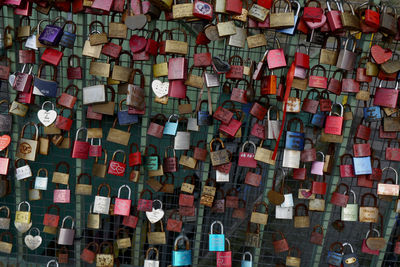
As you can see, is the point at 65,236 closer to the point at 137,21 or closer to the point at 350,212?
the point at 137,21

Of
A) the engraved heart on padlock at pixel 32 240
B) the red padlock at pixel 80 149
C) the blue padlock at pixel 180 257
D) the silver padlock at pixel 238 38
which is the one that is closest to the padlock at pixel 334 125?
the silver padlock at pixel 238 38

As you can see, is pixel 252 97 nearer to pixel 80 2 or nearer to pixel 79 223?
pixel 80 2

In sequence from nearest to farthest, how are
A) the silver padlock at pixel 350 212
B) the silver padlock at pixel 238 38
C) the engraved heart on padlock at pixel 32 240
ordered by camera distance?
the silver padlock at pixel 238 38 < the silver padlock at pixel 350 212 < the engraved heart on padlock at pixel 32 240

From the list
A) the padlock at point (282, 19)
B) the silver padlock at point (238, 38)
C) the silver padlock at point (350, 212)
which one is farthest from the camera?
the silver padlock at point (350, 212)

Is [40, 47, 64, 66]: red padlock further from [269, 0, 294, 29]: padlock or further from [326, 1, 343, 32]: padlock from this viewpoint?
[326, 1, 343, 32]: padlock

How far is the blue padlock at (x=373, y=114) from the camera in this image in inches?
97.7

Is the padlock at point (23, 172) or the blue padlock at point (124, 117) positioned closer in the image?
the blue padlock at point (124, 117)

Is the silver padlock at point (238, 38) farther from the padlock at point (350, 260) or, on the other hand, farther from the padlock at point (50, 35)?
the padlock at point (350, 260)

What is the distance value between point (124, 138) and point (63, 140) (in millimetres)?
521

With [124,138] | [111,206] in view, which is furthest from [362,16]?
[111,206]

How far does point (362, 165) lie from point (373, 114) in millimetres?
399

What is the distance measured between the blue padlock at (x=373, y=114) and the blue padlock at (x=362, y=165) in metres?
0.30

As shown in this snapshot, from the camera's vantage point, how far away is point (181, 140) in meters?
2.55

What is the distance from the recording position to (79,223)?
2855 millimetres
